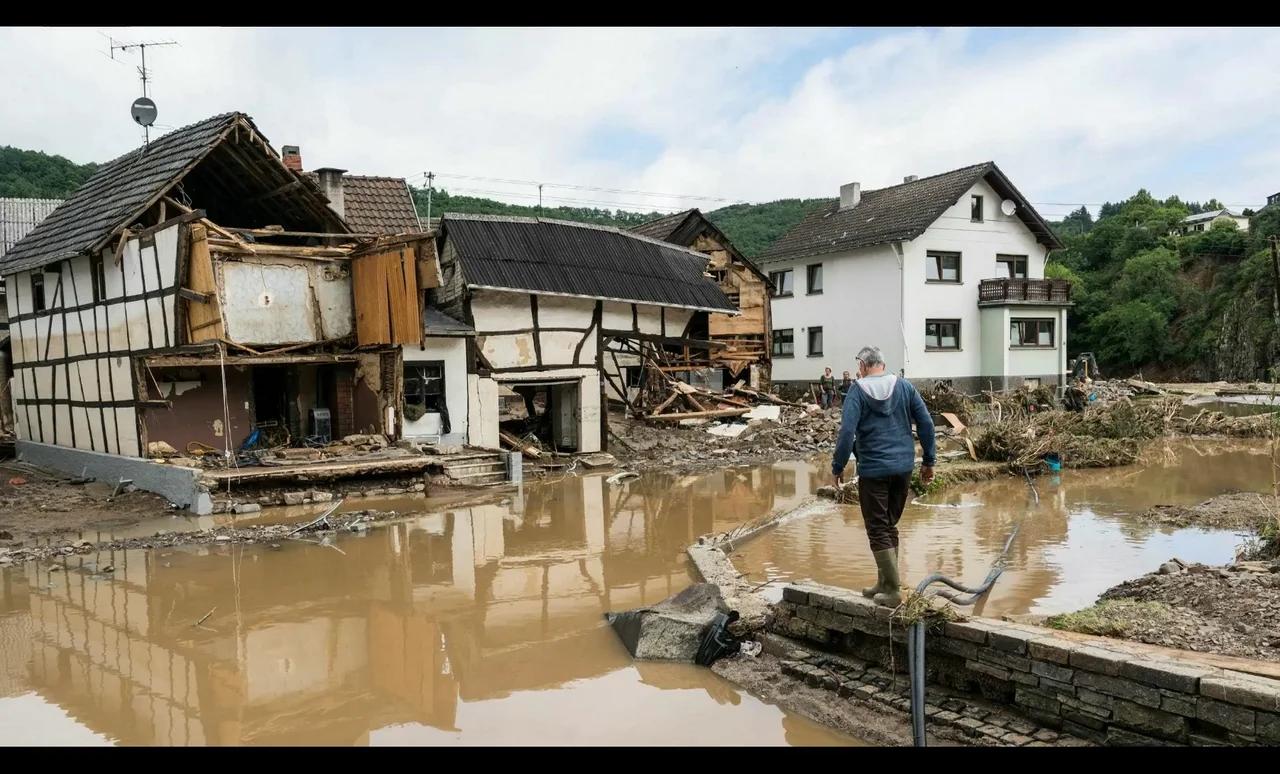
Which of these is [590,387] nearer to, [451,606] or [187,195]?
[187,195]

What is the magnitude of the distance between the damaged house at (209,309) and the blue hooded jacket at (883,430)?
461 inches

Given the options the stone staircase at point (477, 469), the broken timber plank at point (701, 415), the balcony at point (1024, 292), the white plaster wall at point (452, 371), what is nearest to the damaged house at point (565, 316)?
the white plaster wall at point (452, 371)

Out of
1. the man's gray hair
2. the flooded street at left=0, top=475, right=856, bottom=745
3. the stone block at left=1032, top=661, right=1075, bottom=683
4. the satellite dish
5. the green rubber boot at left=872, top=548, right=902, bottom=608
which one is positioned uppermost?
the satellite dish

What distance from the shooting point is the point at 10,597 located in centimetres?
961

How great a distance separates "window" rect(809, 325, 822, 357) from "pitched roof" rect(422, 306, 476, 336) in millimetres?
18464

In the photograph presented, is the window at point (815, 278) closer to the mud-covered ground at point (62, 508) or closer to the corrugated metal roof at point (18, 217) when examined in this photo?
the mud-covered ground at point (62, 508)

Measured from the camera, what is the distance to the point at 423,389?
18.4 meters

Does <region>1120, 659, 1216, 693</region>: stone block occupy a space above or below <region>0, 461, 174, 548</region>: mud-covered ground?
above

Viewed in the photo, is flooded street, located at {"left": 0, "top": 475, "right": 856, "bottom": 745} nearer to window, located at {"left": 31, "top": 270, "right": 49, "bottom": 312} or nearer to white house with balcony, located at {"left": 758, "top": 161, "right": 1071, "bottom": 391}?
window, located at {"left": 31, "top": 270, "right": 49, "bottom": 312}

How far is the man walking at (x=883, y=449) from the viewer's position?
6262 mm

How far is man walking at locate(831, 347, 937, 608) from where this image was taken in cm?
626

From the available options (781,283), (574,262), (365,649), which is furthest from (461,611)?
(781,283)

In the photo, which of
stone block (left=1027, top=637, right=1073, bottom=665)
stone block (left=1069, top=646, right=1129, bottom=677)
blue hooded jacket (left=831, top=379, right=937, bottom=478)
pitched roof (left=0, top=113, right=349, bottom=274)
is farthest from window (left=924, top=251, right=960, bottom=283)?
stone block (left=1069, top=646, right=1129, bottom=677)

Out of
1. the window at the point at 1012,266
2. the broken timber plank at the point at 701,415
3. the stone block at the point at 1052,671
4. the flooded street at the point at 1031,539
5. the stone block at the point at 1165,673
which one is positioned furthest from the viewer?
the window at the point at 1012,266
